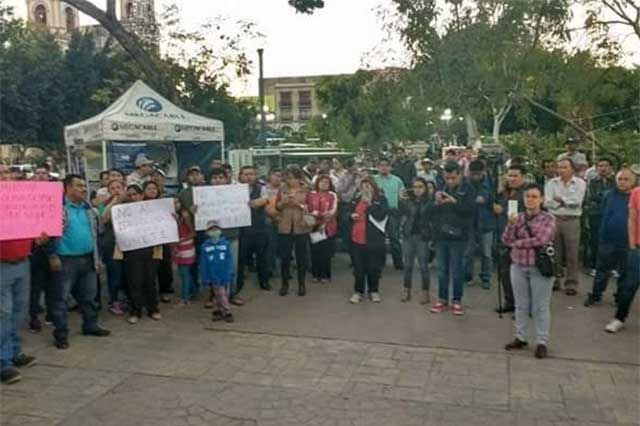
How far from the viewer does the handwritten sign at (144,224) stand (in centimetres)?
705

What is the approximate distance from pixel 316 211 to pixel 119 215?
9.04 ft

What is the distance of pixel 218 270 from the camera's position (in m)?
7.07

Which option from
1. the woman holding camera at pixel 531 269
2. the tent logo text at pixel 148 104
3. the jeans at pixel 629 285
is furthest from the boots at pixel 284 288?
the tent logo text at pixel 148 104

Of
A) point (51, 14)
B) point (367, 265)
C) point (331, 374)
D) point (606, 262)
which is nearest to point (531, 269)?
point (606, 262)

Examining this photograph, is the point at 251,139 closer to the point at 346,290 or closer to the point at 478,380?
the point at 346,290

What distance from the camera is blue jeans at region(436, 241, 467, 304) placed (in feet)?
23.6

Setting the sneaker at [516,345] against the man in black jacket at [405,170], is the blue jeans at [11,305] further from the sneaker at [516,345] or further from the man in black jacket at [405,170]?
the man in black jacket at [405,170]

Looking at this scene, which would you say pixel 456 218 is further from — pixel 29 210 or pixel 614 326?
pixel 29 210

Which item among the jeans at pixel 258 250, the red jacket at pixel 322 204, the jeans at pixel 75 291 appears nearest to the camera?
the jeans at pixel 75 291

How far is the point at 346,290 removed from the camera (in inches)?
336

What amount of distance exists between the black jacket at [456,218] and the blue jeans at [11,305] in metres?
4.30

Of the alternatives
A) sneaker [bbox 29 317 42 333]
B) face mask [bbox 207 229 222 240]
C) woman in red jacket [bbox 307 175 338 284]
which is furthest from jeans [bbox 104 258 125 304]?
woman in red jacket [bbox 307 175 338 284]

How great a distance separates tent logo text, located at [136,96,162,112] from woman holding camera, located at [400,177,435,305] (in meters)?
5.13

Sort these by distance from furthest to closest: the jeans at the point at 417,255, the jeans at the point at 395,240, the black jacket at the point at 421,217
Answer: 1. the jeans at the point at 395,240
2. the jeans at the point at 417,255
3. the black jacket at the point at 421,217
